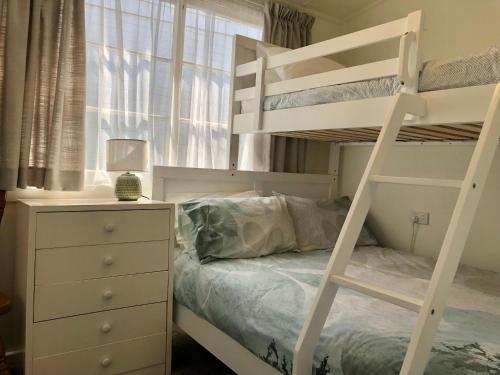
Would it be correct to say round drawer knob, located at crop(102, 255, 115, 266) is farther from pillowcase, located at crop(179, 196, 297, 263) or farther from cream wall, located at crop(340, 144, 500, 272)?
cream wall, located at crop(340, 144, 500, 272)

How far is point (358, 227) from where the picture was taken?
1.23 meters

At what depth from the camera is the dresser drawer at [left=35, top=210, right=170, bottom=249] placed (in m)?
1.68

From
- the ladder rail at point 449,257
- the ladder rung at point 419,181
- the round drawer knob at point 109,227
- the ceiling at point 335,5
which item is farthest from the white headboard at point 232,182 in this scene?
the ladder rail at point 449,257

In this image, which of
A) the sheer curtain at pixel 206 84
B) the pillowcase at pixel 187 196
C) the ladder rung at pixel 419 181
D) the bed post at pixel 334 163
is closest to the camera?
the ladder rung at pixel 419 181

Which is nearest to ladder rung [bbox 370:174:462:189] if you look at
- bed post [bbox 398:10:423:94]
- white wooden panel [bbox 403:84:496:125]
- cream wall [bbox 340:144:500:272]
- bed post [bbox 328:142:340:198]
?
white wooden panel [bbox 403:84:496:125]

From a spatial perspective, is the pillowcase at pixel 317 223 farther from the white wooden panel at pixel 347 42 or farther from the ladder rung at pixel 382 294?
the ladder rung at pixel 382 294

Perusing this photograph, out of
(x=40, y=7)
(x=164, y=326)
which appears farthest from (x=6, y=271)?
(x=40, y=7)

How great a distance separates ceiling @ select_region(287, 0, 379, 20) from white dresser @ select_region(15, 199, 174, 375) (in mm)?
1957

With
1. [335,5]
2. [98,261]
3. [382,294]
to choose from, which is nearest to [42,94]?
[98,261]

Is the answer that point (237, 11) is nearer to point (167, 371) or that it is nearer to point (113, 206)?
point (113, 206)

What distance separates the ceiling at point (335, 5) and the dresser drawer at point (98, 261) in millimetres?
2081

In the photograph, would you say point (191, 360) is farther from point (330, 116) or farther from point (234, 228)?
point (330, 116)

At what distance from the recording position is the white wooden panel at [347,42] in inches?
63.7

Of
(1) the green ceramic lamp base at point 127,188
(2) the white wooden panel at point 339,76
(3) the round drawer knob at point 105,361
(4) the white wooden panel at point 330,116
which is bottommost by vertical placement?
(3) the round drawer knob at point 105,361
